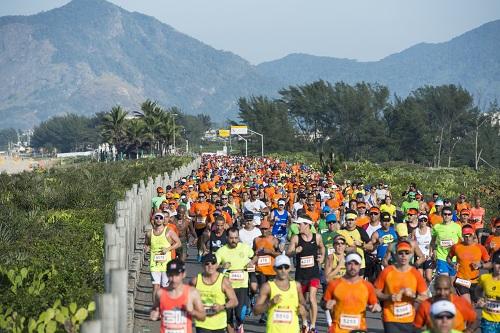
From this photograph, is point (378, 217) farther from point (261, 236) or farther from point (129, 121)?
point (129, 121)

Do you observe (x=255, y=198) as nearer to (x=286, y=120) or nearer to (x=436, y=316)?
(x=436, y=316)

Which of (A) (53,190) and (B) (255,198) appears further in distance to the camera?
(A) (53,190)

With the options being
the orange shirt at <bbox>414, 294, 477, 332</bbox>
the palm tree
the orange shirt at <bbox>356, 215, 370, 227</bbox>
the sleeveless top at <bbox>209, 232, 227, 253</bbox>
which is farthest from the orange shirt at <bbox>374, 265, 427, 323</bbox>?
the palm tree

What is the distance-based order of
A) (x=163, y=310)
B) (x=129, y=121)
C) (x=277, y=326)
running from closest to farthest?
(x=163, y=310) < (x=277, y=326) < (x=129, y=121)

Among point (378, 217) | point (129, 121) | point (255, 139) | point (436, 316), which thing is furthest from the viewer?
point (255, 139)

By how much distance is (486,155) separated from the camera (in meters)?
125

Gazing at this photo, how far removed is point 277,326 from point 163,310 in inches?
49.7

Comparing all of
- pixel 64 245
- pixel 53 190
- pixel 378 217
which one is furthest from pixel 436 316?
pixel 53 190

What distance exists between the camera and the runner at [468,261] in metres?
13.2

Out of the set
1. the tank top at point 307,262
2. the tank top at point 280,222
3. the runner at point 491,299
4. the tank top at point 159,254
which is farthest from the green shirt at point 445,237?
the runner at point 491,299

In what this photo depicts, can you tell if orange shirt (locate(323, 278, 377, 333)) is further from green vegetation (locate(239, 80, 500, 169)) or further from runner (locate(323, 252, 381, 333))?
green vegetation (locate(239, 80, 500, 169))

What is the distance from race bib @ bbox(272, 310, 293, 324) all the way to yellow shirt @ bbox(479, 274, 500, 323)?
→ 7.51 feet

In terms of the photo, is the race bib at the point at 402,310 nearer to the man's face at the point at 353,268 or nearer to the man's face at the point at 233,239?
the man's face at the point at 353,268

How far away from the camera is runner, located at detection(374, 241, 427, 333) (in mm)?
10133
